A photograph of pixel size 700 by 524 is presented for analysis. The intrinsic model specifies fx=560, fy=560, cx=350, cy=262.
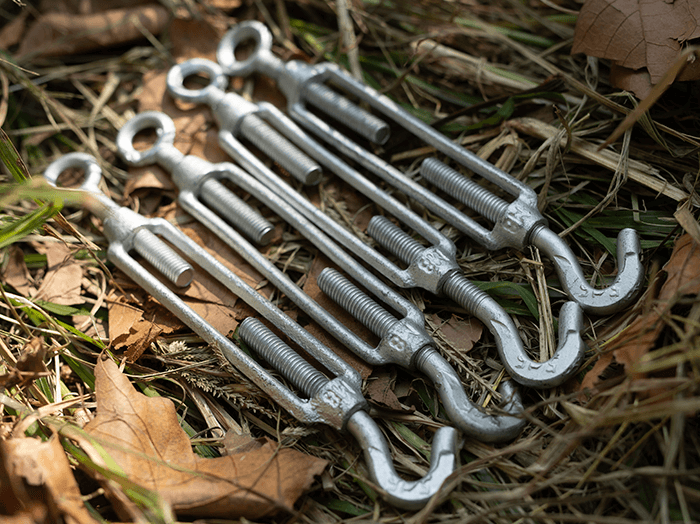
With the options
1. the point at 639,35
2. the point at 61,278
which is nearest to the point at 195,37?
the point at 61,278

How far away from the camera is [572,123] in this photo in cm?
256

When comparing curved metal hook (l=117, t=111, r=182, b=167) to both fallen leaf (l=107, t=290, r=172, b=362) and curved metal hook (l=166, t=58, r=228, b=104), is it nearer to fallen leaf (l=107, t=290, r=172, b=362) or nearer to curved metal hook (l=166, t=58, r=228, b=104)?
curved metal hook (l=166, t=58, r=228, b=104)

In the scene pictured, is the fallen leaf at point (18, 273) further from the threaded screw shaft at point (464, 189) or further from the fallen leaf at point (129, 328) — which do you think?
the threaded screw shaft at point (464, 189)

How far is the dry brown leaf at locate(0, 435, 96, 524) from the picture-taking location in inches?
69.6

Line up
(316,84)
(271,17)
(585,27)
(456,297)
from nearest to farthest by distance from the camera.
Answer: (456,297), (585,27), (316,84), (271,17)

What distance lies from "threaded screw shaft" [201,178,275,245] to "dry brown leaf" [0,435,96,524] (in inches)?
48.9

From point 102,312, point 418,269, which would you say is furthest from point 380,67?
point 102,312

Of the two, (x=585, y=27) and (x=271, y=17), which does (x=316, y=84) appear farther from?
(x=585, y=27)

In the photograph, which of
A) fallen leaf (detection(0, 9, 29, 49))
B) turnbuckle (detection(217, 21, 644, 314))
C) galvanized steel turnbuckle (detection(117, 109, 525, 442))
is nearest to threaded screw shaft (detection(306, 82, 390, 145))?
turnbuckle (detection(217, 21, 644, 314))

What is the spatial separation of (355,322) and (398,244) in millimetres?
397

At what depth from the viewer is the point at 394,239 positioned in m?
2.48

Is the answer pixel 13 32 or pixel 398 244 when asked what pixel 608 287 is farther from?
pixel 13 32

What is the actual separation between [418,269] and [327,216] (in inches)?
20.9

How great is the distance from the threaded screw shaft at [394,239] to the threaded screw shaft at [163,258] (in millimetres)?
860
